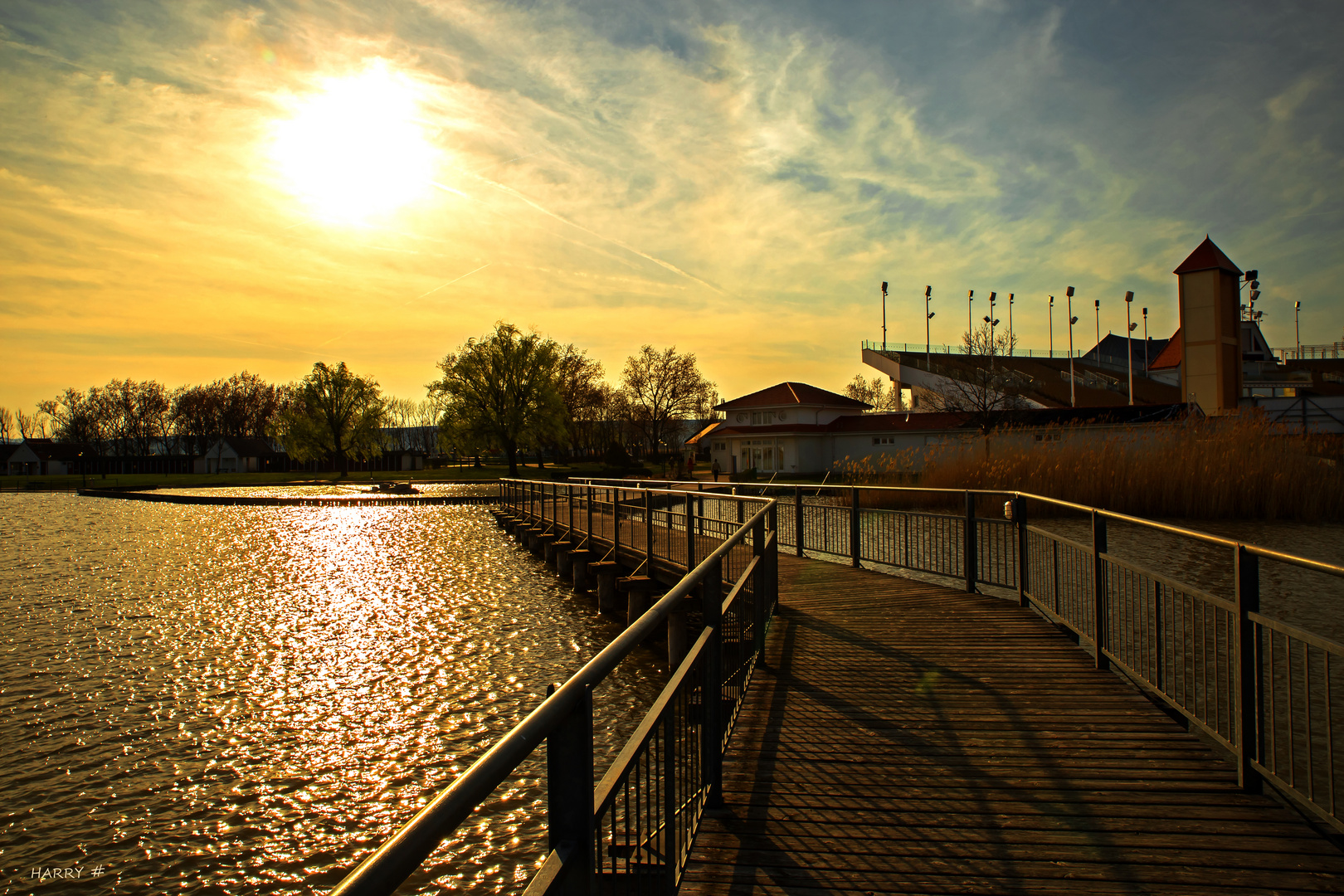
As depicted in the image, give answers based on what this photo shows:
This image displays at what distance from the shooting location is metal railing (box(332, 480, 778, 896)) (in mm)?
1349

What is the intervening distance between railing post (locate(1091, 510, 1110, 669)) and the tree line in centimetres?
5244

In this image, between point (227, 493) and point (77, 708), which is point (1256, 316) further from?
point (77, 708)

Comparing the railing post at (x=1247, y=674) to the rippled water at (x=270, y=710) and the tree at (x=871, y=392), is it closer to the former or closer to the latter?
the rippled water at (x=270, y=710)

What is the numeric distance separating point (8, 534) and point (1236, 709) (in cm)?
3596

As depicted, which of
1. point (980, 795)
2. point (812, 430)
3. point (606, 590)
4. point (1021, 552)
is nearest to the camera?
point (980, 795)

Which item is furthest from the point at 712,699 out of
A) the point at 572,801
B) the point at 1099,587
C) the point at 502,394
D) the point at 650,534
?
the point at 502,394

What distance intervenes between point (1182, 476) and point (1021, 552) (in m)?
13.2

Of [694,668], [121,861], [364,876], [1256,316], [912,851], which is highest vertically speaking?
[1256,316]

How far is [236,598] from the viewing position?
15.1 m

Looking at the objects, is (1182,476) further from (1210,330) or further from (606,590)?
(1210,330)

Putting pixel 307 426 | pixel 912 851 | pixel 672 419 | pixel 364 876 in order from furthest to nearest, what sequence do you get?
pixel 672 419
pixel 307 426
pixel 912 851
pixel 364 876

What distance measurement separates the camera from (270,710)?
28.5 feet

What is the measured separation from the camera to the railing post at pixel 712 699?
3.94 metres

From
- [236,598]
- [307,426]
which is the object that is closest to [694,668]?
[236,598]
